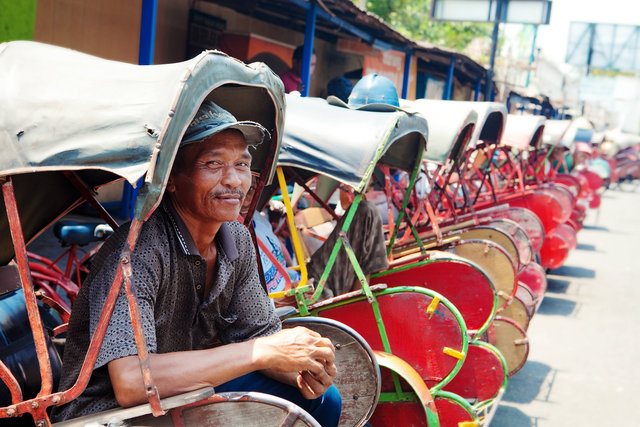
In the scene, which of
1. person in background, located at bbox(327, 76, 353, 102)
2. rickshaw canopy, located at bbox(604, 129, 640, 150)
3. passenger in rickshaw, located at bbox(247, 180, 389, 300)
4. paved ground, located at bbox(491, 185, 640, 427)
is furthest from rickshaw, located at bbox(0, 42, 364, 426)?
rickshaw canopy, located at bbox(604, 129, 640, 150)

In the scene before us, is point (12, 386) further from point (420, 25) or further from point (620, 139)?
point (620, 139)

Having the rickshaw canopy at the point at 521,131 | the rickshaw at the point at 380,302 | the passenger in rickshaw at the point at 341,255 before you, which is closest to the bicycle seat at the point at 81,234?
the passenger in rickshaw at the point at 341,255

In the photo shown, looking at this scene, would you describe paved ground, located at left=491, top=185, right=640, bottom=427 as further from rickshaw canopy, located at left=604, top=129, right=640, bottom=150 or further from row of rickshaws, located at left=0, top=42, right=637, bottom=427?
rickshaw canopy, located at left=604, top=129, right=640, bottom=150

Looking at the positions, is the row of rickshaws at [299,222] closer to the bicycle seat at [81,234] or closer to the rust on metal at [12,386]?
the rust on metal at [12,386]

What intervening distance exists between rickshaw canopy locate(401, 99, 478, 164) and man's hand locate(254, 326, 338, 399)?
3073mm

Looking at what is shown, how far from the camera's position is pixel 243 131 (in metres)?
2.48

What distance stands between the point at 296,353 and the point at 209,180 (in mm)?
632

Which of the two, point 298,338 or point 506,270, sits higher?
point 298,338

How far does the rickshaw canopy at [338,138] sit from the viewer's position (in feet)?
12.6

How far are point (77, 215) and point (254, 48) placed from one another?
3.28m

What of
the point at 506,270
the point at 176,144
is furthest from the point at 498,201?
the point at 176,144

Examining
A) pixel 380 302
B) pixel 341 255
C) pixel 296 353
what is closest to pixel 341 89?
pixel 341 255

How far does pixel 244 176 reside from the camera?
8.18ft

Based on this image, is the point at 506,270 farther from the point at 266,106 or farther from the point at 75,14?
the point at 75,14
